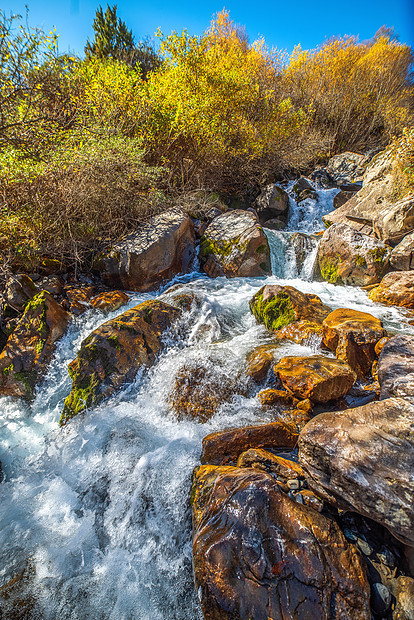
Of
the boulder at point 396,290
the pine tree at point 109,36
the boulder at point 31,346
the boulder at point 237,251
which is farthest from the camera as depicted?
the pine tree at point 109,36

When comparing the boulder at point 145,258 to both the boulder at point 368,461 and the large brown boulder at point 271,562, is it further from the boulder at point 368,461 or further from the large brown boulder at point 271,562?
the large brown boulder at point 271,562

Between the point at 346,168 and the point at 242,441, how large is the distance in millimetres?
13988

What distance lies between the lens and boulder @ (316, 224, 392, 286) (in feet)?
20.3

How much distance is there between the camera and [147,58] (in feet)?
55.8

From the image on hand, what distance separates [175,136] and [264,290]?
235 inches

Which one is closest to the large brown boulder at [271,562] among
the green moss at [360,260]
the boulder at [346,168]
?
the green moss at [360,260]

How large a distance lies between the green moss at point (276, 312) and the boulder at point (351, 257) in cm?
255

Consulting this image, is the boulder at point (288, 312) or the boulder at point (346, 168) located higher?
the boulder at point (346, 168)

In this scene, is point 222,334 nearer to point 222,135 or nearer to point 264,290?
point 264,290

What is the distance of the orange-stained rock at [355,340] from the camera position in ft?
11.8

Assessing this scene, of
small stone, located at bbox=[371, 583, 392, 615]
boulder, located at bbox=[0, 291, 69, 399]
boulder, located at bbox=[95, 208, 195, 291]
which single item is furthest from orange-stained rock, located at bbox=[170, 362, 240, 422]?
boulder, located at bbox=[95, 208, 195, 291]

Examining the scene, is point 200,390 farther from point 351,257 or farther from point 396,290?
point 351,257

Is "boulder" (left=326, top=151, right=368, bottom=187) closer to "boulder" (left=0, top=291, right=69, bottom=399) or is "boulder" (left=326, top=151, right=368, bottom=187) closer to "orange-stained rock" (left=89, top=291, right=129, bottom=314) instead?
"orange-stained rock" (left=89, top=291, right=129, bottom=314)

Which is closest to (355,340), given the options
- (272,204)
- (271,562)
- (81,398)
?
(271,562)
